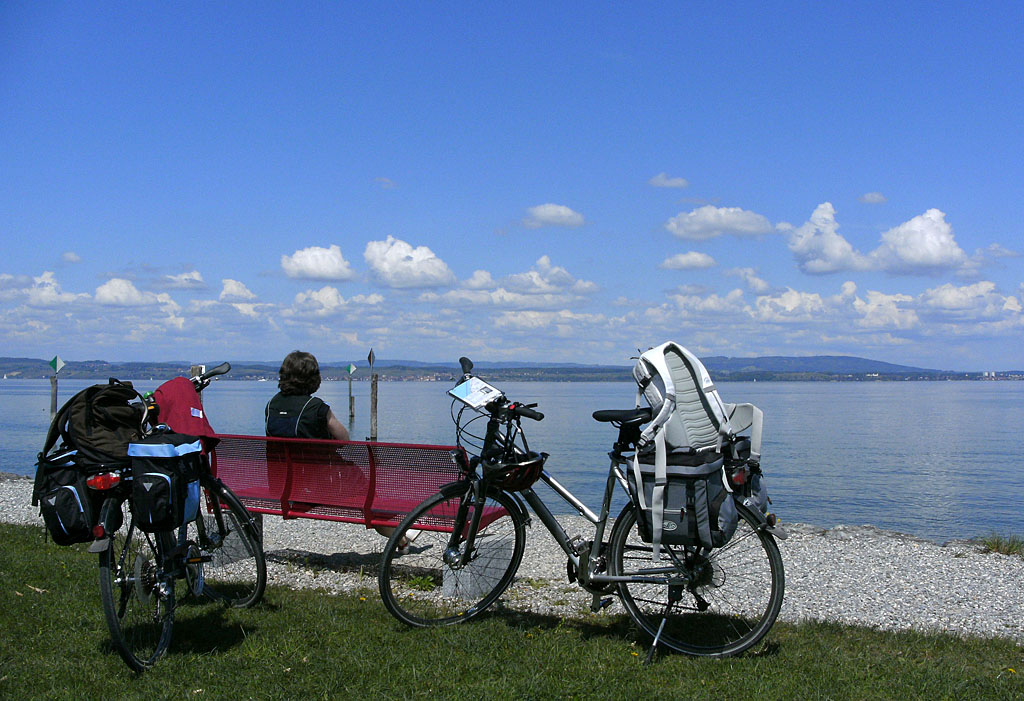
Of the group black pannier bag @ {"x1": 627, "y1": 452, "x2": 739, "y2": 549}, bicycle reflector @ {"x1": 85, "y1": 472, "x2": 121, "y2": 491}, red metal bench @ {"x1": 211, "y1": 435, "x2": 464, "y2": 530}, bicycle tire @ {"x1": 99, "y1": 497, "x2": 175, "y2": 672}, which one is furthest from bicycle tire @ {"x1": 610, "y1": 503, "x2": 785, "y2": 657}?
bicycle reflector @ {"x1": 85, "y1": 472, "x2": 121, "y2": 491}

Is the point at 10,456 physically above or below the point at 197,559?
below

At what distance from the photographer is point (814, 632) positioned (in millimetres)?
5457

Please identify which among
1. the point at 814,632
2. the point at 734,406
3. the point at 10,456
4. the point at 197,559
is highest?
the point at 734,406

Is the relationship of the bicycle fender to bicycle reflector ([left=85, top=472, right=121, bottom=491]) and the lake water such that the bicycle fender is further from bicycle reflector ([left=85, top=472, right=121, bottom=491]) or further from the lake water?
bicycle reflector ([left=85, top=472, right=121, bottom=491])

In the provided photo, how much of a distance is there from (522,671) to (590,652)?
1.63 feet

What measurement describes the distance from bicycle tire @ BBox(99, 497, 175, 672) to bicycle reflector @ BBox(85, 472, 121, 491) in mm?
108

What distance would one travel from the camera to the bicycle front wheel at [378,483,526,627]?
5.25m

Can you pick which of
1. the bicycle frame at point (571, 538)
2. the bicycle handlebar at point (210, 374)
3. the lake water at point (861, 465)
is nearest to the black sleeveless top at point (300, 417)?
the bicycle handlebar at point (210, 374)

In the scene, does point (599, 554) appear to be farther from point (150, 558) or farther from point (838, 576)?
point (838, 576)

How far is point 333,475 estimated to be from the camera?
7.25 m

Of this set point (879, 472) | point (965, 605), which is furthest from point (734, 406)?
point (879, 472)

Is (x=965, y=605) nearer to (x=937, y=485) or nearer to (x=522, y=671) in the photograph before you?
(x=522, y=671)

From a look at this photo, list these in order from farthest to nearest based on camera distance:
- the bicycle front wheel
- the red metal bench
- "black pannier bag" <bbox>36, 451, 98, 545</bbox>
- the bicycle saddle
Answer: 1. the red metal bench
2. the bicycle front wheel
3. the bicycle saddle
4. "black pannier bag" <bbox>36, 451, 98, 545</bbox>

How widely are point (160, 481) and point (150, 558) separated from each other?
629mm
